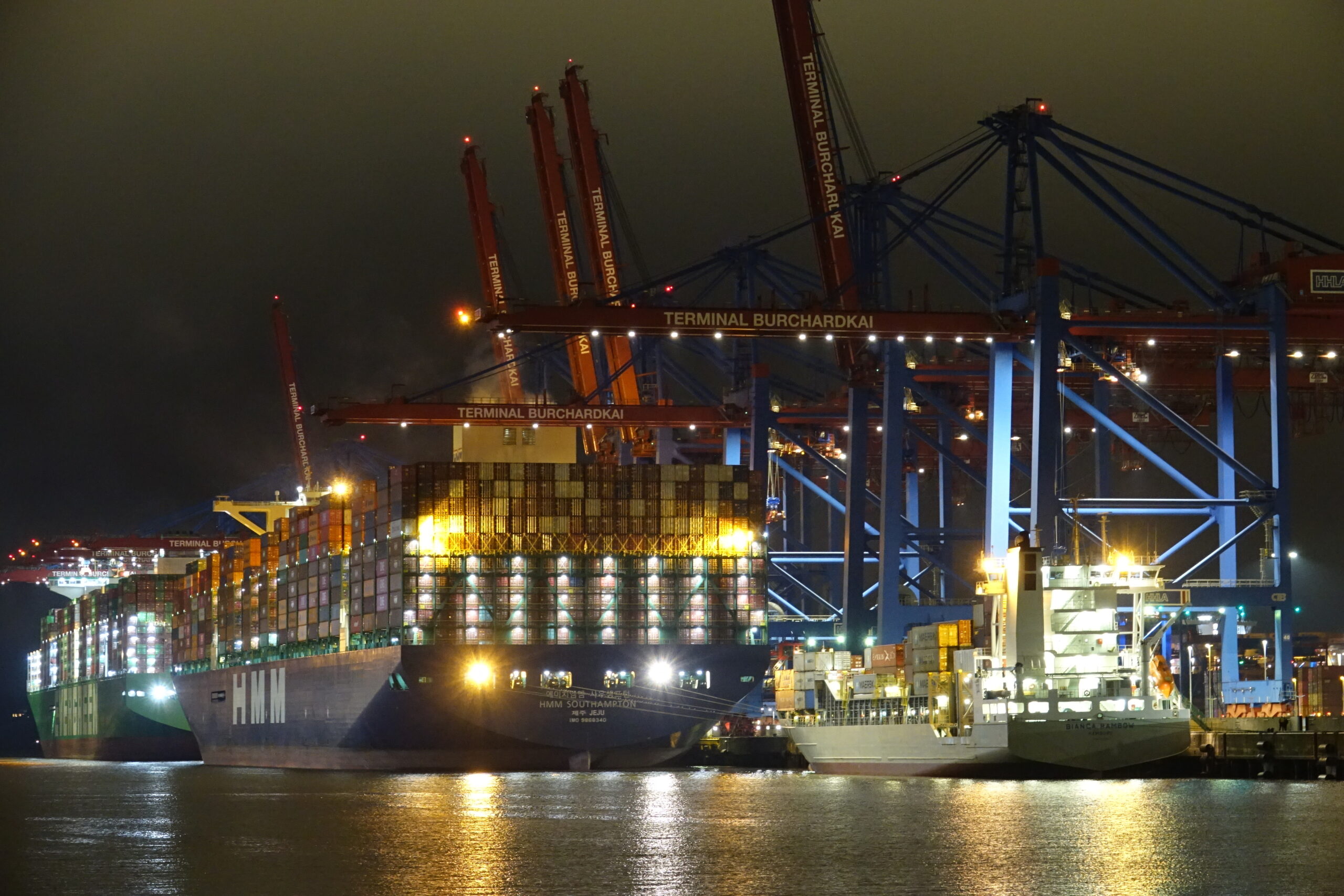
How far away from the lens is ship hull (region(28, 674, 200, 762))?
10762 cm

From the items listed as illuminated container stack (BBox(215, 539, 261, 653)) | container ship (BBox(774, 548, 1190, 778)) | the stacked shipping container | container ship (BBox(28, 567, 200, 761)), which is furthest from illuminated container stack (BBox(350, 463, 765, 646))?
container ship (BBox(28, 567, 200, 761))

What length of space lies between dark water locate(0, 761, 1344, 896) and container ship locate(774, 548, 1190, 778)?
0.98 metres

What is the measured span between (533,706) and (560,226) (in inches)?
1357

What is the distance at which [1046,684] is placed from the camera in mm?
53719

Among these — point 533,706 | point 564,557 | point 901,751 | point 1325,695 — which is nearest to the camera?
point 901,751


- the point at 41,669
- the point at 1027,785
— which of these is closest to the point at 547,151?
the point at 1027,785

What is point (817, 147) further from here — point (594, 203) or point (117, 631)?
point (117, 631)

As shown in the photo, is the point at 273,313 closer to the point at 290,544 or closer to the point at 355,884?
the point at 290,544

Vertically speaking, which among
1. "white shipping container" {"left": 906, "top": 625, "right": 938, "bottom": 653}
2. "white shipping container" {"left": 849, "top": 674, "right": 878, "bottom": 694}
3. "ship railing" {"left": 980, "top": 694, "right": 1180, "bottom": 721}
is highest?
"white shipping container" {"left": 906, "top": 625, "right": 938, "bottom": 653}

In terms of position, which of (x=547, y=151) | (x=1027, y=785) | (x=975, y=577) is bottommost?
(x=1027, y=785)

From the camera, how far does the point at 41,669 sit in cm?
14238

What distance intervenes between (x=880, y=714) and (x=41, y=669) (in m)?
95.8

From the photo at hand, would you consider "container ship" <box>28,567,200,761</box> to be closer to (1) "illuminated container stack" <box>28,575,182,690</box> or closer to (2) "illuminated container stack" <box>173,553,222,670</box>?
(1) "illuminated container stack" <box>28,575,182,690</box>

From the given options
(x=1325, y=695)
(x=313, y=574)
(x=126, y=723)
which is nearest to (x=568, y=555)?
(x=313, y=574)
